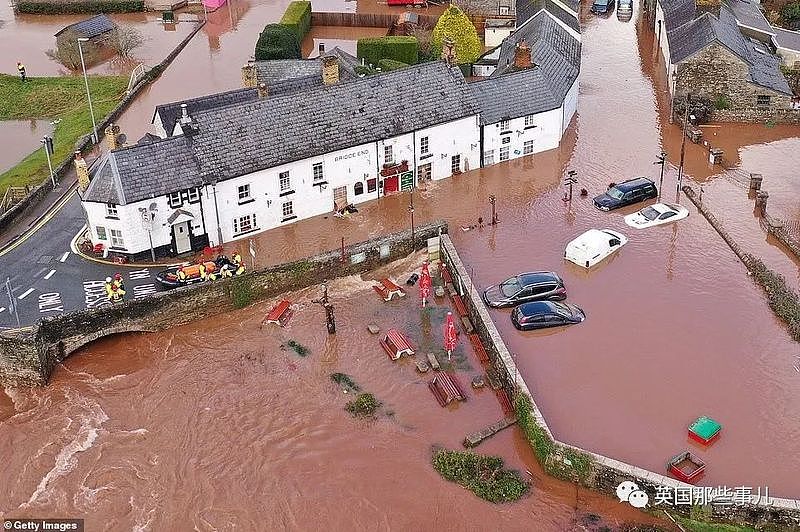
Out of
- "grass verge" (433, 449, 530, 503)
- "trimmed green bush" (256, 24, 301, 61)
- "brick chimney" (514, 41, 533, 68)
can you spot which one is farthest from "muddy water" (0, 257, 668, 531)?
"trimmed green bush" (256, 24, 301, 61)

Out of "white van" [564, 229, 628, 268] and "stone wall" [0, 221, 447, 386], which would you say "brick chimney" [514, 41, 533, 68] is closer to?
"white van" [564, 229, 628, 268]

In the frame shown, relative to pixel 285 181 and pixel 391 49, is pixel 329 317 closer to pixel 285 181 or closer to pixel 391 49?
pixel 285 181

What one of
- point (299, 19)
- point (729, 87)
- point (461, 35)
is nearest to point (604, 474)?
point (729, 87)

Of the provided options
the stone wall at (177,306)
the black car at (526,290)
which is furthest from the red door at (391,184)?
the black car at (526,290)

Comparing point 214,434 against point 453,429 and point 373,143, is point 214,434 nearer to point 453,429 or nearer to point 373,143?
point 453,429

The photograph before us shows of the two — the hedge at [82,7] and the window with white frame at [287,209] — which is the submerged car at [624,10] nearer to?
the hedge at [82,7]

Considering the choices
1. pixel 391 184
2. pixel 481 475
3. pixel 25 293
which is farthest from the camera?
pixel 391 184

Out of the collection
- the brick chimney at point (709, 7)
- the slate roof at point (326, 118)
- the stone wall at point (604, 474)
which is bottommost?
the stone wall at point (604, 474)
